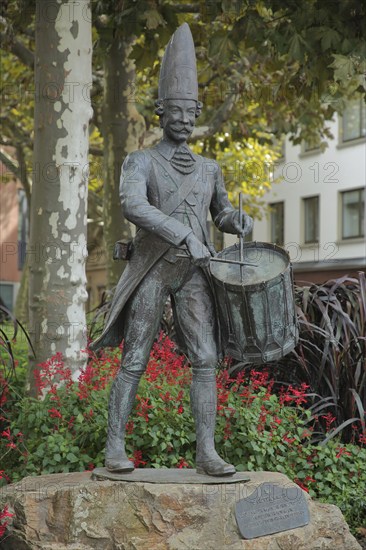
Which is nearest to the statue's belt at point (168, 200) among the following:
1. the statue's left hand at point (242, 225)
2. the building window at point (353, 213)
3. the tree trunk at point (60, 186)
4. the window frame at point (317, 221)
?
the statue's left hand at point (242, 225)

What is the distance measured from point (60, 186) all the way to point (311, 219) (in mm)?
23373

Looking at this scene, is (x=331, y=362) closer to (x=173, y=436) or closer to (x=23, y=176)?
(x=173, y=436)

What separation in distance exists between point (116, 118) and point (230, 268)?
21.3 ft

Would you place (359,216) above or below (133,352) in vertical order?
above

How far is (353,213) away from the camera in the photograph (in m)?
28.6

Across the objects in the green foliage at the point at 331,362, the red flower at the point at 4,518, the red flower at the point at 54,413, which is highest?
the green foliage at the point at 331,362

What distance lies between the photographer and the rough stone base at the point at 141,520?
5.07 meters

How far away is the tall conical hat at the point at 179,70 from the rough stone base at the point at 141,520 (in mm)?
2321

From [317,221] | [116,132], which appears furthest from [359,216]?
[116,132]

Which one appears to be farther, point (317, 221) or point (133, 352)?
point (317, 221)

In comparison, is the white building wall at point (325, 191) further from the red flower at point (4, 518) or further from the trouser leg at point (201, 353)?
the red flower at point (4, 518)

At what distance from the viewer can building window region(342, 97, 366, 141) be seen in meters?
28.0

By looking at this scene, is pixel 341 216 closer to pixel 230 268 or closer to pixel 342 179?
pixel 342 179

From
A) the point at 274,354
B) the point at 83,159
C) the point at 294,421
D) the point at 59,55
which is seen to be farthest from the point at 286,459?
the point at 59,55
